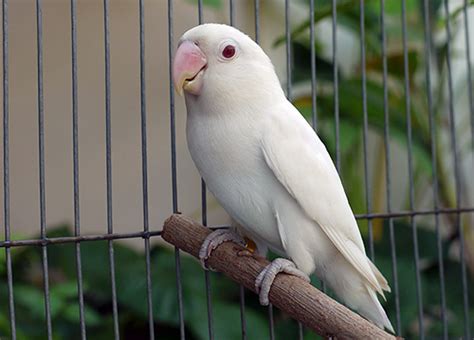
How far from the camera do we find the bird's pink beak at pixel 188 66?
1091 mm

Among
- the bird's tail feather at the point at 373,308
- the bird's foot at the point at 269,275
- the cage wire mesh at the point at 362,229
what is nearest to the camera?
the bird's foot at the point at 269,275

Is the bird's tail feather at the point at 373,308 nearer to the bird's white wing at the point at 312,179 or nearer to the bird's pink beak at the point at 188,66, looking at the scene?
the bird's white wing at the point at 312,179

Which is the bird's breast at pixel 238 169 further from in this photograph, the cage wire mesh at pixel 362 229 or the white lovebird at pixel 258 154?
the cage wire mesh at pixel 362 229

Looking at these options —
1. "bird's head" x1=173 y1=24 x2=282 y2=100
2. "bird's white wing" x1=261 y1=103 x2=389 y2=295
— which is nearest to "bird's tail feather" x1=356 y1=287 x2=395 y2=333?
"bird's white wing" x1=261 y1=103 x2=389 y2=295

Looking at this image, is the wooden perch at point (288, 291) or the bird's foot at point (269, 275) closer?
the wooden perch at point (288, 291)

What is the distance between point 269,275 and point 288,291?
0.04 meters

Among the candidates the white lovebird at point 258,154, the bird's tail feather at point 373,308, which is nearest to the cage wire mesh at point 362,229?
the bird's tail feather at point 373,308

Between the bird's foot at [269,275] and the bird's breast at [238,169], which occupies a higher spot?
the bird's breast at [238,169]

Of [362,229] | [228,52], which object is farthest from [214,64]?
[362,229]

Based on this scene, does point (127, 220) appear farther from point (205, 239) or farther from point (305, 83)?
point (205, 239)

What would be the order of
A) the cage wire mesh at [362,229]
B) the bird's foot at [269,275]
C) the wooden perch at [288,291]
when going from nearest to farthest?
the wooden perch at [288,291], the bird's foot at [269,275], the cage wire mesh at [362,229]

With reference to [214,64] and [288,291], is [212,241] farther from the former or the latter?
[214,64]

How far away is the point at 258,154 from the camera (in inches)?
43.9

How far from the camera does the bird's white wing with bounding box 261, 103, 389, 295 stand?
111cm
